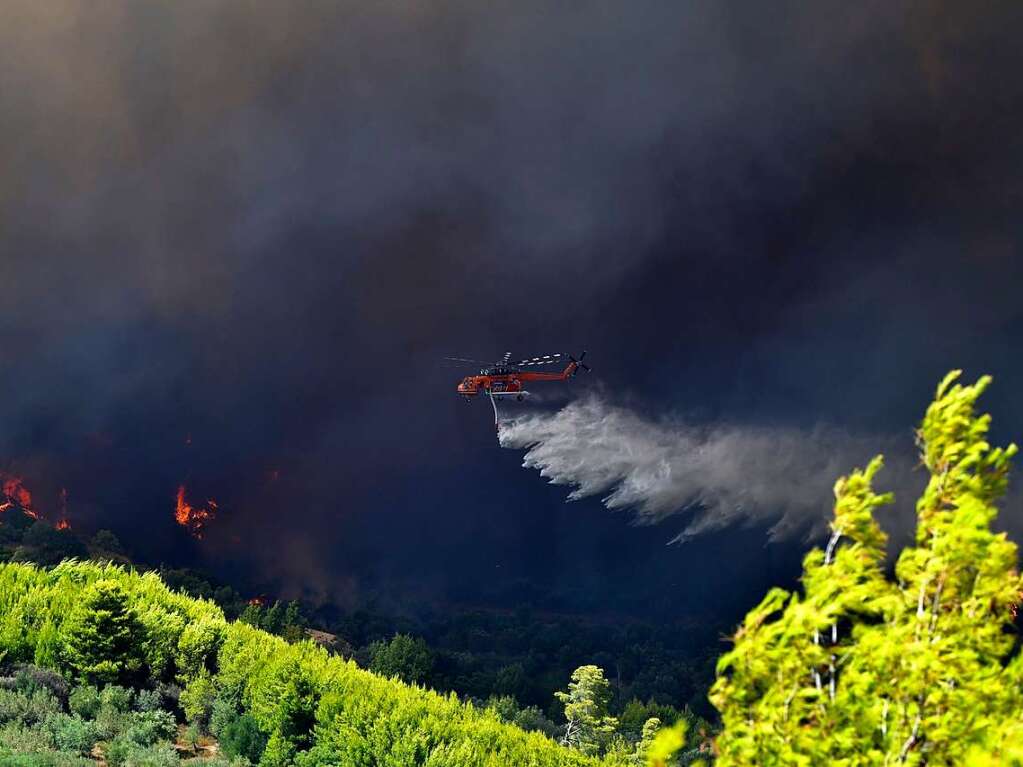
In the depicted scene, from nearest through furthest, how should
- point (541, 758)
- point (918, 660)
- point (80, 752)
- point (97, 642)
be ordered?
point (918, 660), point (80, 752), point (541, 758), point (97, 642)

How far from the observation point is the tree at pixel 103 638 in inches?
1810

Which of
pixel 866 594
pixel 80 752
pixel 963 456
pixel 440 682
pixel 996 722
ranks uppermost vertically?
pixel 440 682

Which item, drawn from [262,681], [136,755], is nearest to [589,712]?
[262,681]

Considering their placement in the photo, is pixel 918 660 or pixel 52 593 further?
pixel 52 593

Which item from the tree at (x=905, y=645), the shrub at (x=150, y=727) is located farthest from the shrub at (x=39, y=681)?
the tree at (x=905, y=645)

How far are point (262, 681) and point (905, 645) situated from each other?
40521 mm

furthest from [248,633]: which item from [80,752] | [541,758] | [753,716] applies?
[753,716]

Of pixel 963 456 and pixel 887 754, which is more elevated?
pixel 963 456

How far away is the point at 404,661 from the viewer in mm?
141750

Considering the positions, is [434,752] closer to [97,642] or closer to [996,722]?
[97,642]

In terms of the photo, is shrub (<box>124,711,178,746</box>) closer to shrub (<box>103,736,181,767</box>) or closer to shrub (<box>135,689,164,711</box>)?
shrub (<box>135,689,164,711</box>)

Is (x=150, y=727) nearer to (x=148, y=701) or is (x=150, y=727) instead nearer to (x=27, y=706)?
(x=148, y=701)

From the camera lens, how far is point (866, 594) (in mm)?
12852

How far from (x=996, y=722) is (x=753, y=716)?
3.34m
